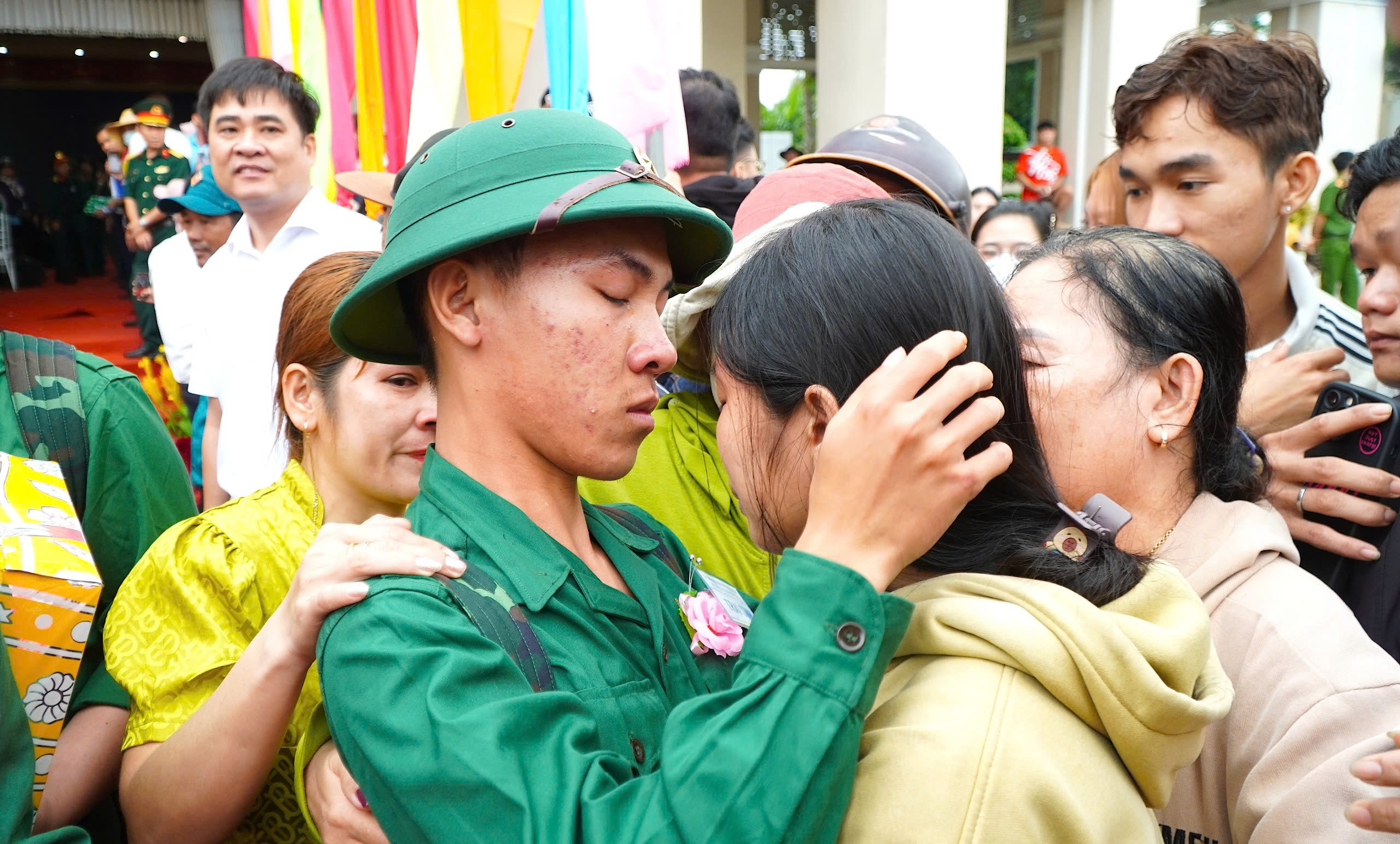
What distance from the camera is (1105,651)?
1.17 m

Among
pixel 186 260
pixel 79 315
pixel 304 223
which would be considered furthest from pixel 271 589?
pixel 79 315

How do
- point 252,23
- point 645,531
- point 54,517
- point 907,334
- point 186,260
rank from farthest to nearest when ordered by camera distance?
point 252,23
point 186,260
point 645,531
point 54,517
point 907,334

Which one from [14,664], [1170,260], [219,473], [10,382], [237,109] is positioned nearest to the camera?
[14,664]

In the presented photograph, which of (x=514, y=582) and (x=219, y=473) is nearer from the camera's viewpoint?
(x=514, y=582)

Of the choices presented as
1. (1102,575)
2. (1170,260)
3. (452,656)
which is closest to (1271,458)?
(1170,260)

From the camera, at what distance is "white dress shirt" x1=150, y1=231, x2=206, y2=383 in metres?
5.12

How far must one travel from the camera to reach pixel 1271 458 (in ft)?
6.85

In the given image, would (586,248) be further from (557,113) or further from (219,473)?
(219,473)

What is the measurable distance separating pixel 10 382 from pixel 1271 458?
2329mm

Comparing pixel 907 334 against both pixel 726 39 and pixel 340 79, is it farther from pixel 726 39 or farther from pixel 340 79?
pixel 726 39

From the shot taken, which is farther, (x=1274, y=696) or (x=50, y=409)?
(x=50, y=409)

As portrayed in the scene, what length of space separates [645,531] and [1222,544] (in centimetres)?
90

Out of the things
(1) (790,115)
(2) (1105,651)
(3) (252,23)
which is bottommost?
(2) (1105,651)

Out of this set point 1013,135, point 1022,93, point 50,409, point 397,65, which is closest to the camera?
point 50,409
